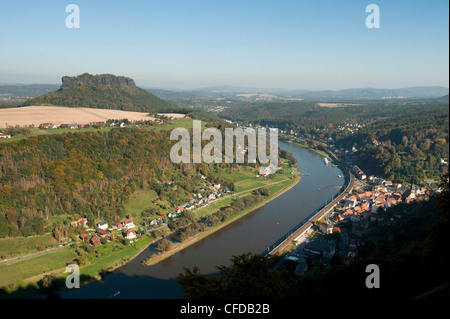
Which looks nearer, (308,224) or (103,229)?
(103,229)

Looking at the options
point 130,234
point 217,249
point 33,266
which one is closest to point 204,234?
point 217,249

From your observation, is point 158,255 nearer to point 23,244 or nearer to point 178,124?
point 23,244

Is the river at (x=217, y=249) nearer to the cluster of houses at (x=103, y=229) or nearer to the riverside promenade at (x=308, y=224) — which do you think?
the riverside promenade at (x=308, y=224)

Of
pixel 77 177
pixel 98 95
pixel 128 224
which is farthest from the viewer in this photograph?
pixel 98 95

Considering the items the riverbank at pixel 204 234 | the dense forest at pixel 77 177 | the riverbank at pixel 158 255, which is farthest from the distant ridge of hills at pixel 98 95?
the riverbank at pixel 158 255

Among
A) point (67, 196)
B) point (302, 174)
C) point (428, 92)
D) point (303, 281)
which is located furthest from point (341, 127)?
point (428, 92)

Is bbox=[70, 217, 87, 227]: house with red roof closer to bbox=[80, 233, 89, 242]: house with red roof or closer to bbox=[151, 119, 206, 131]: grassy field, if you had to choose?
bbox=[80, 233, 89, 242]: house with red roof
